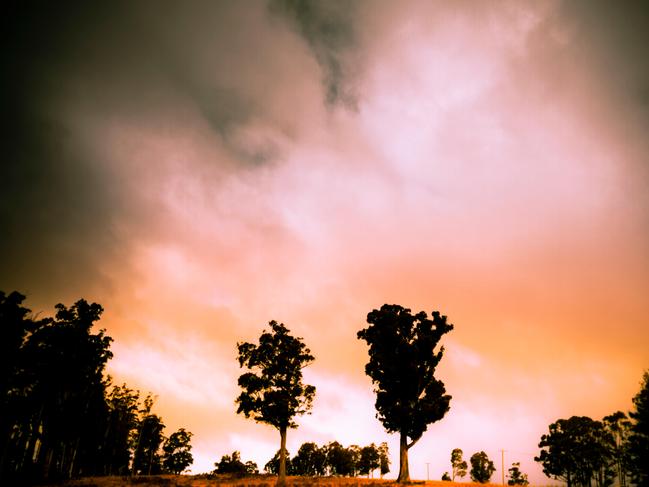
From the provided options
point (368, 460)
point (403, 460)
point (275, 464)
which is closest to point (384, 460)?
point (368, 460)

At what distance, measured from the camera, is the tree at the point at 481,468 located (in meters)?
120

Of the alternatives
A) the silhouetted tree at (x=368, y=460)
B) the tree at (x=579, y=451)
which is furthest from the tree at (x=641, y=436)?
the silhouetted tree at (x=368, y=460)

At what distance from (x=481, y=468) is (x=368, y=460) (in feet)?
122

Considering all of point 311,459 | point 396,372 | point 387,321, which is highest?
point 387,321

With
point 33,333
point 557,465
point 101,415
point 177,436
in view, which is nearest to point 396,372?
point 33,333

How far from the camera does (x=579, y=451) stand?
75125 mm

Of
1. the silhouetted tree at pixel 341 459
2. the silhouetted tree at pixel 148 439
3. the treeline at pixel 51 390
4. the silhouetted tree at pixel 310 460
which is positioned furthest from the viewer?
the silhouetted tree at pixel 310 460

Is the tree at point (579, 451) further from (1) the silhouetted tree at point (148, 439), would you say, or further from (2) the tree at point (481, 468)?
(1) the silhouetted tree at point (148, 439)

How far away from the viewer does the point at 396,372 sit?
118 feet

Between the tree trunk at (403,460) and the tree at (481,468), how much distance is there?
108m

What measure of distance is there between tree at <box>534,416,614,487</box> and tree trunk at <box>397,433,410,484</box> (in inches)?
2441

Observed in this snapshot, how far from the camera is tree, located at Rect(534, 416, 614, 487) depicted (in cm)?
7456

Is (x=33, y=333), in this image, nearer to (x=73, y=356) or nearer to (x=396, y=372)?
(x=73, y=356)

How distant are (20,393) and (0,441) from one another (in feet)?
30.4
